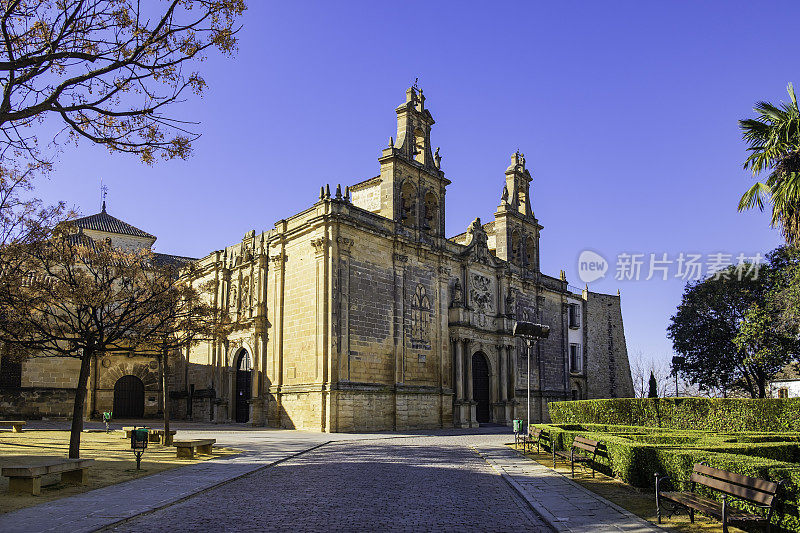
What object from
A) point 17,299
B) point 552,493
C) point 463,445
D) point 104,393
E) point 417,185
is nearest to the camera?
point 552,493

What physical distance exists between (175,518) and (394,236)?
21.3m

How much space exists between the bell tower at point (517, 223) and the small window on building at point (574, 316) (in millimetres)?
5893

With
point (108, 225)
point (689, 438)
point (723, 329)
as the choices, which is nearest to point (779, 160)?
point (689, 438)

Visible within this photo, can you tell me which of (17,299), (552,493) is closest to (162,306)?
(17,299)

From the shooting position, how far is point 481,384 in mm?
35281

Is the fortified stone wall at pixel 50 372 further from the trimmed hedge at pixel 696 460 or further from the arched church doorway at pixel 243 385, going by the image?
the trimmed hedge at pixel 696 460

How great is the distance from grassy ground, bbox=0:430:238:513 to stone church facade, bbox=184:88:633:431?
8060 mm

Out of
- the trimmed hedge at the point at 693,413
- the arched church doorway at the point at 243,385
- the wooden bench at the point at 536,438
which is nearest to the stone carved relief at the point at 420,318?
the trimmed hedge at the point at 693,413

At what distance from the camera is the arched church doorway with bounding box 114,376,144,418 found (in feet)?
121

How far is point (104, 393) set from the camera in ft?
118

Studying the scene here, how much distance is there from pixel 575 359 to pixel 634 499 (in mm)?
36618

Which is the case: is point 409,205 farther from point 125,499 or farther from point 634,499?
point 125,499

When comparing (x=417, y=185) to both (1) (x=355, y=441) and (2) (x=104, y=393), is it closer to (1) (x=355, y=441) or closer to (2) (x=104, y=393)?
(1) (x=355, y=441)

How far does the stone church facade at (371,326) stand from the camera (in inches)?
1041
